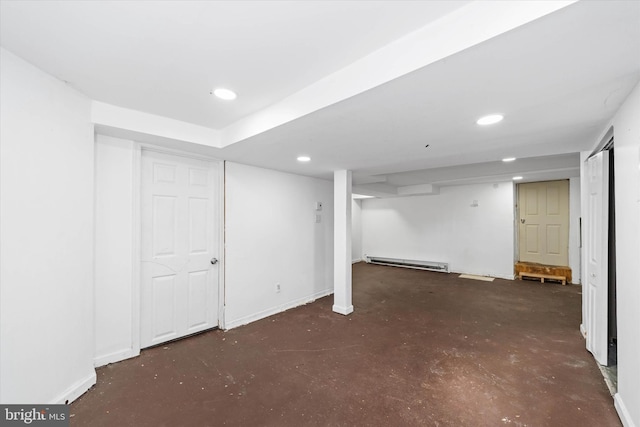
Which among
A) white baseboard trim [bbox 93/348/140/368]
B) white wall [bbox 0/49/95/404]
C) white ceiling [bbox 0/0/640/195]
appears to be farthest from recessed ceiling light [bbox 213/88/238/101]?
white baseboard trim [bbox 93/348/140/368]

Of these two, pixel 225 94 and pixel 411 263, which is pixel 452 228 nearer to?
pixel 411 263

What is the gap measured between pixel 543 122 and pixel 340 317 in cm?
312

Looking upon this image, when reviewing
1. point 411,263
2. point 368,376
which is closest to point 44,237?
point 368,376

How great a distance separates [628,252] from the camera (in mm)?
1647

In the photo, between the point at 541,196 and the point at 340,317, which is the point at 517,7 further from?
the point at 541,196

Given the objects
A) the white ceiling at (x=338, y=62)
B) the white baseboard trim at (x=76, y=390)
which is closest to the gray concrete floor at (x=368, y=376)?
the white baseboard trim at (x=76, y=390)

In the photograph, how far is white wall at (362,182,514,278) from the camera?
19.7 feet

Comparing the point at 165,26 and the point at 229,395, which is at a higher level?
the point at 165,26

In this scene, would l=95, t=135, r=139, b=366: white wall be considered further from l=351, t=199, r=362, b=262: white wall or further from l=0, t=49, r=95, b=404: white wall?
l=351, t=199, r=362, b=262: white wall

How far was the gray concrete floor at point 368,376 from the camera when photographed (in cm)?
188

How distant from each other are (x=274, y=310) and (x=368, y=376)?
6.39 feet

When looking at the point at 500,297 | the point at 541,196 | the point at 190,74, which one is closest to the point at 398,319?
the point at 500,297

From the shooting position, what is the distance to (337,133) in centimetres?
232

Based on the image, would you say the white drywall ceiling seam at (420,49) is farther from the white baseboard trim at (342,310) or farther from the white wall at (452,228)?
the white wall at (452,228)
